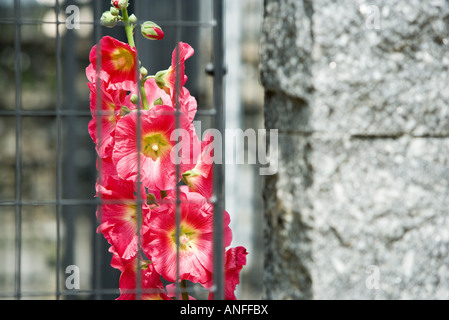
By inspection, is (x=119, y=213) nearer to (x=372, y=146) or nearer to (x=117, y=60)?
(x=117, y=60)

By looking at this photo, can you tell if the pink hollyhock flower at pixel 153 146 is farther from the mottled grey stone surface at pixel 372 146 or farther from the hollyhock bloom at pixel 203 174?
the mottled grey stone surface at pixel 372 146

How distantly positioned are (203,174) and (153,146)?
0.09 m

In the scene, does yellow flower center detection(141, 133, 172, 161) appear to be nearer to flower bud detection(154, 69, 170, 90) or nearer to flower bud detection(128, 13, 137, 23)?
flower bud detection(154, 69, 170, 90)

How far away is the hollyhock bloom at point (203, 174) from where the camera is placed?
80cm

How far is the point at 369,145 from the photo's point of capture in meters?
0.86

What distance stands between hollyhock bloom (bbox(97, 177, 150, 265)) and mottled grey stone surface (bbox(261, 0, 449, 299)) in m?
0.27

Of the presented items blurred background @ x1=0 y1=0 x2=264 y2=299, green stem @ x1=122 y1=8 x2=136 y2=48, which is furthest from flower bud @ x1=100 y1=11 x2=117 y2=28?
blurred background @ x1=0 y1=0 x2=264 y2=299

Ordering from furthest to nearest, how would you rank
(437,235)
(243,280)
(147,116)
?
(243,280) → (437,235) → (147,116)

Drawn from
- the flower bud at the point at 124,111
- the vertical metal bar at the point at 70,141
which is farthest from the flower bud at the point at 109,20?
the vertical metal bar at the point at 70,141

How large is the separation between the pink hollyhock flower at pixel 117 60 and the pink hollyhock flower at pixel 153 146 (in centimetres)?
7

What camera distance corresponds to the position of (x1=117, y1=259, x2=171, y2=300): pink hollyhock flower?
809mm
